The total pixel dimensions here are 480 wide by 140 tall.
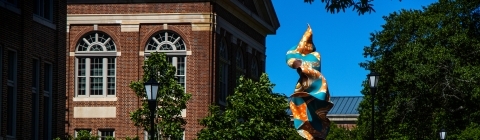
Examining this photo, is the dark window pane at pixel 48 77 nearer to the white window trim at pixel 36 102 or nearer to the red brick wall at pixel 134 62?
the white window trim at pixel 36 102

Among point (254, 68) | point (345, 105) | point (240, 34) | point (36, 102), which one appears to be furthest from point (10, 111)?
point (345, 105)

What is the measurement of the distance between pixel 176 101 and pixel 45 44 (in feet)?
16.4

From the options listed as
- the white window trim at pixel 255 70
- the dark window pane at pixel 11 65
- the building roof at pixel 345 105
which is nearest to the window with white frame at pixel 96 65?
the white window trim at pixel 255 70

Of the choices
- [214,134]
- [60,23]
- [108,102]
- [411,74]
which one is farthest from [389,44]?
[60,23]

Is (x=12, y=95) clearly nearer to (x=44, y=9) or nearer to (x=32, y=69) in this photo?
(x=32, y=69)

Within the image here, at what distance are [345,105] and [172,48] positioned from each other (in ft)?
219

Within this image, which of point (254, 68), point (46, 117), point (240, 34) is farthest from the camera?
point (254, 68)

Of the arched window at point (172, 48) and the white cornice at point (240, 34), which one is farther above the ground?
the white cornice at point (240, 34)

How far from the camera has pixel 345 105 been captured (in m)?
128

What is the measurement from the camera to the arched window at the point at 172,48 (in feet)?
207

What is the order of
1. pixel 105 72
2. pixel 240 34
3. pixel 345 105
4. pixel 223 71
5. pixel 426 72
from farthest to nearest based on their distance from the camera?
pixel 345 105
pixel 240 34
pixel 223 71
pixel 105 72
pixel 426 72

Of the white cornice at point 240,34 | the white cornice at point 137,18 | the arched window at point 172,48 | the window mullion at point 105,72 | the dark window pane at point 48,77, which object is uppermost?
the white cornice at point 137,18

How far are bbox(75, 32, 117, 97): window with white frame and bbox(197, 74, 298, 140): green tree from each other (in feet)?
46.7

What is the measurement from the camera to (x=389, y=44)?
67250mm
